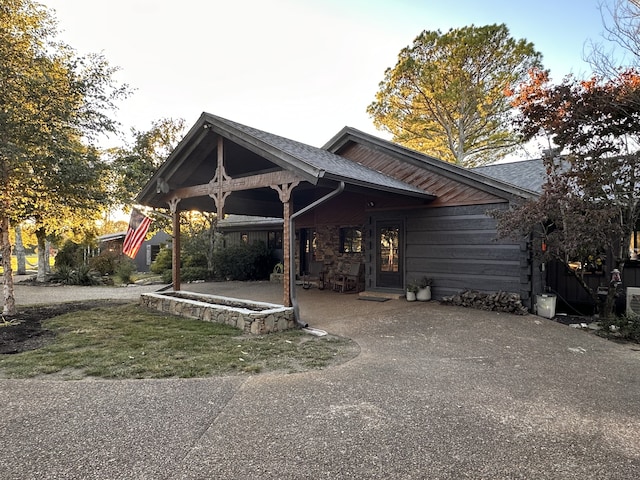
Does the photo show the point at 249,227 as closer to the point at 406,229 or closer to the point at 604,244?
the point at 406,229

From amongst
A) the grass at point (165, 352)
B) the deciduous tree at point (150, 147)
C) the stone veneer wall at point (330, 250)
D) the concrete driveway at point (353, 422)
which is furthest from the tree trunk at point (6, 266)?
the deciduous tree at point (150, 147)

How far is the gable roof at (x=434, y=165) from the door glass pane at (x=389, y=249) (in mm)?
1860

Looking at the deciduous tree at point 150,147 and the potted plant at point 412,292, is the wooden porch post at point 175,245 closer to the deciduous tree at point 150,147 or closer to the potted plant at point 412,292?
the potted plant at point 412,292

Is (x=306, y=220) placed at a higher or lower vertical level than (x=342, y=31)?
lower

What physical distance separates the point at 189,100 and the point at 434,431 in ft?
52.0

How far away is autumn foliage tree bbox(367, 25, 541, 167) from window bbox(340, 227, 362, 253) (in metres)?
10.4

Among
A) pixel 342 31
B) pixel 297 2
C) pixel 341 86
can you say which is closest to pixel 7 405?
pixel 297 2

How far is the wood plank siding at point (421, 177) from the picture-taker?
8.67 metres

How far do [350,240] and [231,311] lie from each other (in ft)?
20.2

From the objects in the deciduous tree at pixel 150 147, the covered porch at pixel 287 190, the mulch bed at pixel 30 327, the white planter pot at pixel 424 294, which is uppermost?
the deciduous tree at pixel 150 147

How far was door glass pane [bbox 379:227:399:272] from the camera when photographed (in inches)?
398

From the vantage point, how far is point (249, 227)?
16969 mm

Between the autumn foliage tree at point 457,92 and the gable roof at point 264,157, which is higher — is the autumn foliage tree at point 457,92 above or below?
above

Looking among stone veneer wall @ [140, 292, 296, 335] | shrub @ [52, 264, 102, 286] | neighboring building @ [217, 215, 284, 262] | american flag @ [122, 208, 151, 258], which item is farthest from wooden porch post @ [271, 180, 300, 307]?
shrub @ [52, 264, 102, 286]
